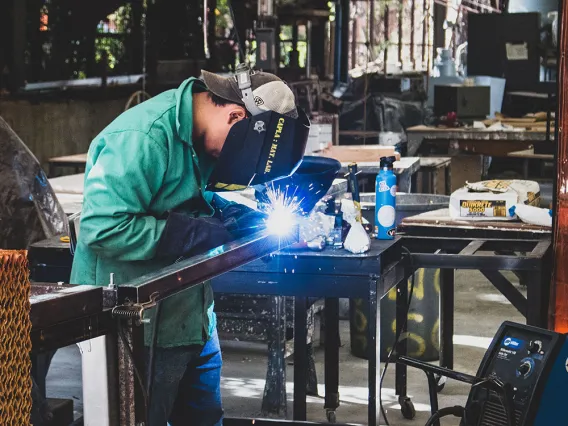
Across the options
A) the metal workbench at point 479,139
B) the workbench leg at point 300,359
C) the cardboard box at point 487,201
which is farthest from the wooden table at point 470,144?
the workbench leg at point 300,359

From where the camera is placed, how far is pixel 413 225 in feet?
16.7

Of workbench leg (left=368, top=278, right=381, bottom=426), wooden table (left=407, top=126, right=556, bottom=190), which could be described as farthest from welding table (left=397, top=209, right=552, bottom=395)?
wooden table (left=407, top=126, right=556, bottom=190)

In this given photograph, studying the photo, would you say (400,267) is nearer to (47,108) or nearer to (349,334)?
(349,334)

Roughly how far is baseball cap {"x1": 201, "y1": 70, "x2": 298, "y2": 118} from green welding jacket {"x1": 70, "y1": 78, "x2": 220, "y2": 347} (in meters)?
0.09

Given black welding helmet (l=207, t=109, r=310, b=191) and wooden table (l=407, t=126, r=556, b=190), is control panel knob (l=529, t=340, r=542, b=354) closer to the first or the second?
black welding helmet (l=207, t=109, r=310, b=191)

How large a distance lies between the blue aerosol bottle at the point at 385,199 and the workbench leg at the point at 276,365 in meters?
1.09

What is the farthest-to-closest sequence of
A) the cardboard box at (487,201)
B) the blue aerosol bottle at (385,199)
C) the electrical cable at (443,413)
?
the cardboard box at (487,201) → the blue aerosol bottle at (385,199) → the electrical cable at (443,413)

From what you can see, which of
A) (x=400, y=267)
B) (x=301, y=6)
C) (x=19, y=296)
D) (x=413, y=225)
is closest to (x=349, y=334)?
(x=413, y=225)

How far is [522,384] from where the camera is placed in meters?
3.78

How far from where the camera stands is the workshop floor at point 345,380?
5.46m

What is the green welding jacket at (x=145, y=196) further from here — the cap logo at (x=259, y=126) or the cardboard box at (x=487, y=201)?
the cardboard box at (x=487, y=201)

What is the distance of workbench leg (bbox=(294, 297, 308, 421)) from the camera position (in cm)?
495

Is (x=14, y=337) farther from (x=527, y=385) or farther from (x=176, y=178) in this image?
(x=527, y=385)

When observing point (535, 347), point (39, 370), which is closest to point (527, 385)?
point (535, 347)
